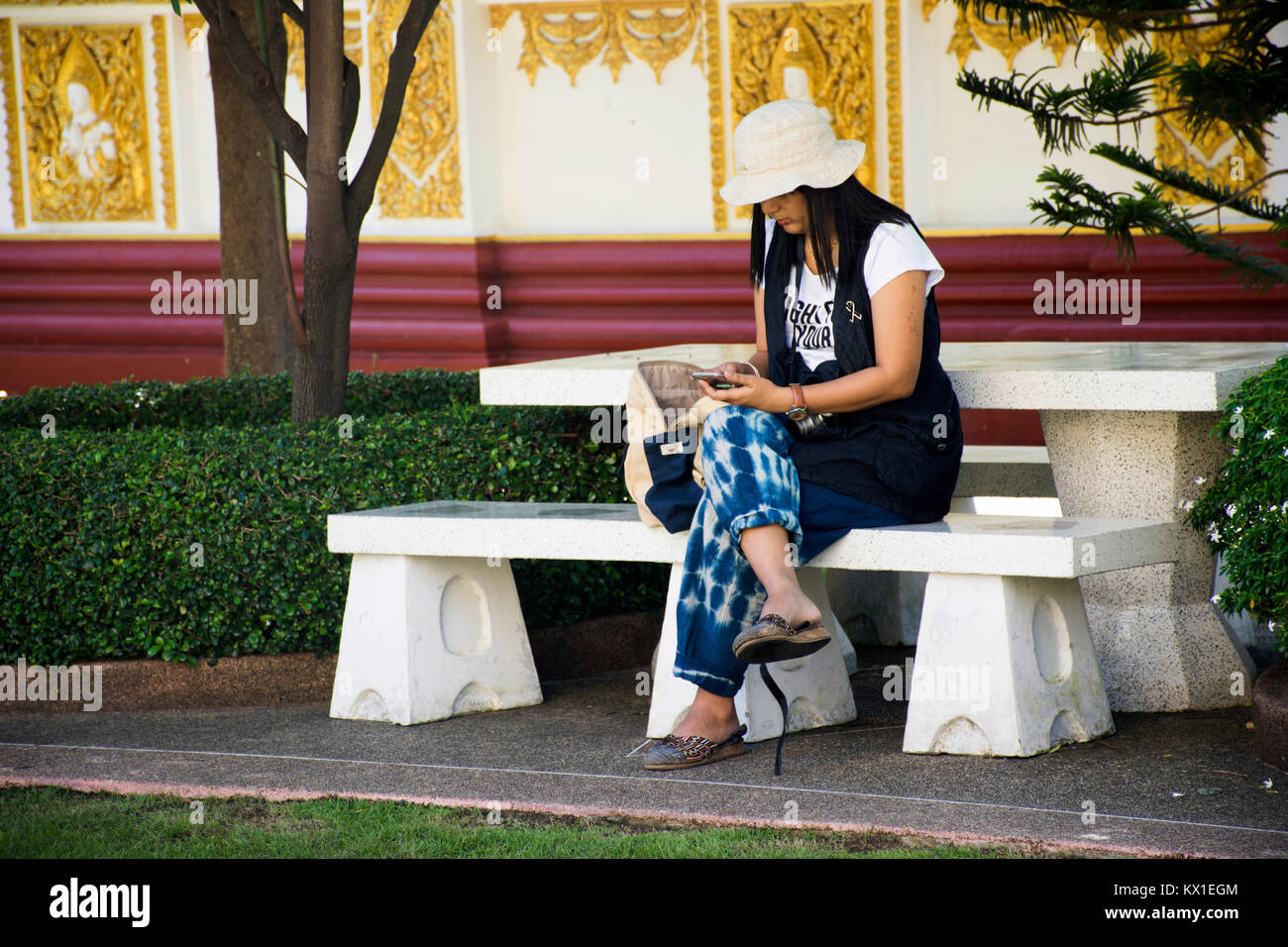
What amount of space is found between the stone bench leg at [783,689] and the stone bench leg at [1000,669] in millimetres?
352

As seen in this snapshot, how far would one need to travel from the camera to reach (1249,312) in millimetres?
6973

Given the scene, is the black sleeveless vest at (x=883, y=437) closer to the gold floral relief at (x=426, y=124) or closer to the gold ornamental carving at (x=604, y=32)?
the gold ornamental carving at (x=604, y=32)

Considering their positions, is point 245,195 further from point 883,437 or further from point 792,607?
point 792,607

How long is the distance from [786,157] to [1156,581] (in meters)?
1.50

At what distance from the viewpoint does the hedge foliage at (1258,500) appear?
3879 mm

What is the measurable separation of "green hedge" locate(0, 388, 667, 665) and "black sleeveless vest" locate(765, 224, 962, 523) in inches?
48.3

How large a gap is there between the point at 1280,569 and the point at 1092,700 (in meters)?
0.66

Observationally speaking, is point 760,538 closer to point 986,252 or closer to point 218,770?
point 218,770

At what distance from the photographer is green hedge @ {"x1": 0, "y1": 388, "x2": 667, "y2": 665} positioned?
16.4ft

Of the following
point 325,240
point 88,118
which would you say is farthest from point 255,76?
point 88,118

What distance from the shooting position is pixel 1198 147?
269 inches

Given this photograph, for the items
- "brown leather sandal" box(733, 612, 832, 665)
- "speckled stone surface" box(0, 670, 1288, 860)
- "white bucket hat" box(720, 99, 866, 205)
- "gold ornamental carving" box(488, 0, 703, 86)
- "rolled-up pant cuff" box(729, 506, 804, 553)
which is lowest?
"speckled stone surface" box(0, 670, 1288, 860)

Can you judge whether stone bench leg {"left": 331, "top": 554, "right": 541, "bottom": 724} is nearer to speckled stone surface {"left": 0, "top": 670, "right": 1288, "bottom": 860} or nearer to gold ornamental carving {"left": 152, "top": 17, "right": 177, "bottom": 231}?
speckled stone surface {"left": 0, "top": 670, "right": 1288, "bottom": 860}

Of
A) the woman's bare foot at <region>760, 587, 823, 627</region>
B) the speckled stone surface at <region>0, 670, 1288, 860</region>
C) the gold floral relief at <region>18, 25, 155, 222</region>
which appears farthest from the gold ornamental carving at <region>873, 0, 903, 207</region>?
the gold floral relief at <region>18, 25, 155, 222</region>
